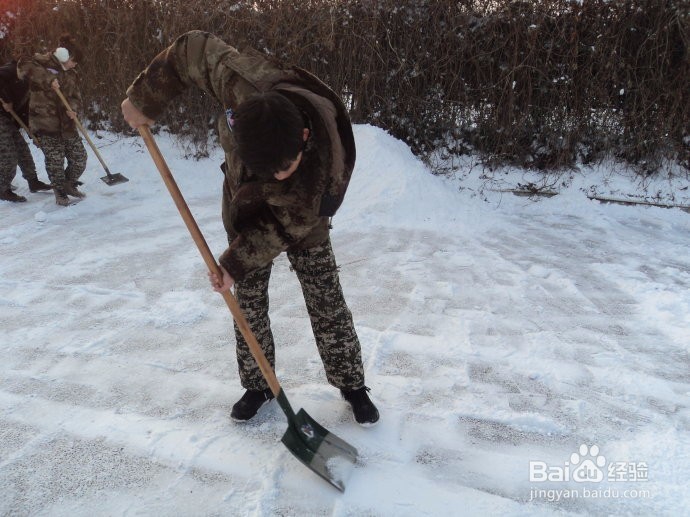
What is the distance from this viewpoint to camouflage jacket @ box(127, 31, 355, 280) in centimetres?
153

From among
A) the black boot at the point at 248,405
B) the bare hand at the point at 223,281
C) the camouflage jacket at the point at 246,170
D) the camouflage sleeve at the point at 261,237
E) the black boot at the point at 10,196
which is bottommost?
the black boot at the point at 248,405

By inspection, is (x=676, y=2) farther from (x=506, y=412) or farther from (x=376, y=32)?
(x=506, y=412)

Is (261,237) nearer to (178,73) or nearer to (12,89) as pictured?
(178,73)

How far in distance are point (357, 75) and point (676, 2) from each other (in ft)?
10.8

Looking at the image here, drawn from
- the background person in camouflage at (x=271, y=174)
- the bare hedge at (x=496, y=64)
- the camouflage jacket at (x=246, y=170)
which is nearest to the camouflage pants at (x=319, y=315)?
the background person in camouflage at (x=271, y=174)

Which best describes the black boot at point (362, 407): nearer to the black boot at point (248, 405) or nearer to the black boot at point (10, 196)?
the black boot at point (248, 405)

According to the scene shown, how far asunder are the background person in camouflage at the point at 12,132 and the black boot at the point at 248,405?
14.9ft

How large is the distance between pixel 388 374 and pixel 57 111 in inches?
177

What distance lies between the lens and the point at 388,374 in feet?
8.06

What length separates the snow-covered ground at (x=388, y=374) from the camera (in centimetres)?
180

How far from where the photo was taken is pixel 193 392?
2.34m

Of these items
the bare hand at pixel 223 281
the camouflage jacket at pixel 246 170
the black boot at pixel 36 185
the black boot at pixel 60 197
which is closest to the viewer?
the camouflage jacket at pixel 246 170

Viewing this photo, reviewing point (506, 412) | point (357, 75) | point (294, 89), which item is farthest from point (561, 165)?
point (294, 89)

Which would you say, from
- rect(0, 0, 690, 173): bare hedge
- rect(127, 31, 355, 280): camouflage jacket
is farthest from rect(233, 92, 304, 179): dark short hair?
rect(0, 0, 690, 173): bare hedge
